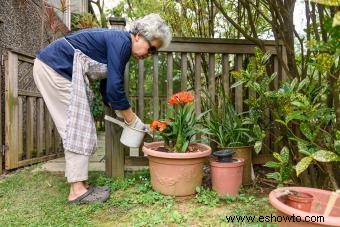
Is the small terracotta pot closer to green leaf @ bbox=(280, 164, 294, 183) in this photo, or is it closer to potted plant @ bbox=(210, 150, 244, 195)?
green leaf @ bbox=(280, 164, 294, 183)

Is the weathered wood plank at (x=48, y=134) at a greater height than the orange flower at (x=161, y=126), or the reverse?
the orange flower at (x=161, y=126)

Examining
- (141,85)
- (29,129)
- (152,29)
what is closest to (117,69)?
(152,29)

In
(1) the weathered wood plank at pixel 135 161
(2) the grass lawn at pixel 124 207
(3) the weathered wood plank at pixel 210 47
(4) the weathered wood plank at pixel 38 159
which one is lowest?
(2) the grass lawn at pixel 124 207

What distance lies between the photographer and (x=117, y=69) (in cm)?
241

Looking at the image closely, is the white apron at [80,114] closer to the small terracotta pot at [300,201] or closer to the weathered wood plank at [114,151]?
the weathered wood plank at [114,151]

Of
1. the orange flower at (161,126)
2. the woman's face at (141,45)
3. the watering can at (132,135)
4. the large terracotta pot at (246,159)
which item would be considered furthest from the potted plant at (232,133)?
the woman's face at (141,45)

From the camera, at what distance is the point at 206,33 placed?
518cm

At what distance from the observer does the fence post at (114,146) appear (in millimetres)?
3023

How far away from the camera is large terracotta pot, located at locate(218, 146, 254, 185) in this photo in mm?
2816

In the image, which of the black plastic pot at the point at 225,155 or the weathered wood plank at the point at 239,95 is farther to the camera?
the weathered wood plank at the point at 239,95

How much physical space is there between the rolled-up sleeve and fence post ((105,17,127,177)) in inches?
22.0

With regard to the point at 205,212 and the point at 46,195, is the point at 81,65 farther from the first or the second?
the point at 205,212

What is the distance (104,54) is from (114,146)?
2.91 feet

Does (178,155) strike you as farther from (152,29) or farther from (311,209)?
(311,209)
